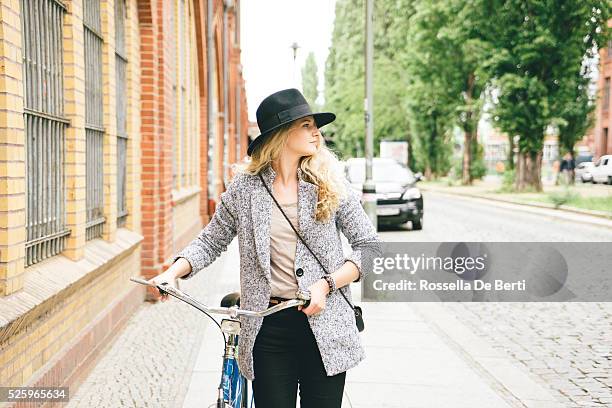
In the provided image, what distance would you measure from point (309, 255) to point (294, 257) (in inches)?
2.3

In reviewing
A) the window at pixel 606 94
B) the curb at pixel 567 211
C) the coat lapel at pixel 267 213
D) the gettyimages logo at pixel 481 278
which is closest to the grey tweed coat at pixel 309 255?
the coat lapel at pixel 267 213

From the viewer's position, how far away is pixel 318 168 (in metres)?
2.93

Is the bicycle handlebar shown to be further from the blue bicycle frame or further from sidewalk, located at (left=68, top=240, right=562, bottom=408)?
sidewalk, located at (left=68, top=240, right=562, bottom=408)

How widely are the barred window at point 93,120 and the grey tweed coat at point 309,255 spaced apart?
3.83m

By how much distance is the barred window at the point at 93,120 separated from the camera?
21.2 ft

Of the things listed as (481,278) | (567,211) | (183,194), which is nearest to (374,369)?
(481,278)

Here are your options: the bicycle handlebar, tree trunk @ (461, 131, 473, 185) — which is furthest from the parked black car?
tree trunk @ (461, 131, 473, 185)

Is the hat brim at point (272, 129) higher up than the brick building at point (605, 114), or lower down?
lower down

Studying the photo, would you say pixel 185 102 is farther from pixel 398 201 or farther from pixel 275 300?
pixel 275 300

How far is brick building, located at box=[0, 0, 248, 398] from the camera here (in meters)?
4.17

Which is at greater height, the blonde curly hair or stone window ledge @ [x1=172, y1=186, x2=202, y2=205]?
the blonde curly hair

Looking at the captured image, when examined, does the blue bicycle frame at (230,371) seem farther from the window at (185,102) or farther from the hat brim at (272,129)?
the window at (185,102)

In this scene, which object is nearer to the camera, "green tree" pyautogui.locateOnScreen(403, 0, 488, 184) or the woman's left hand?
the woman's left hand

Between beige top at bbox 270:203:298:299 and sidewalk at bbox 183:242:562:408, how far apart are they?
2360mm
